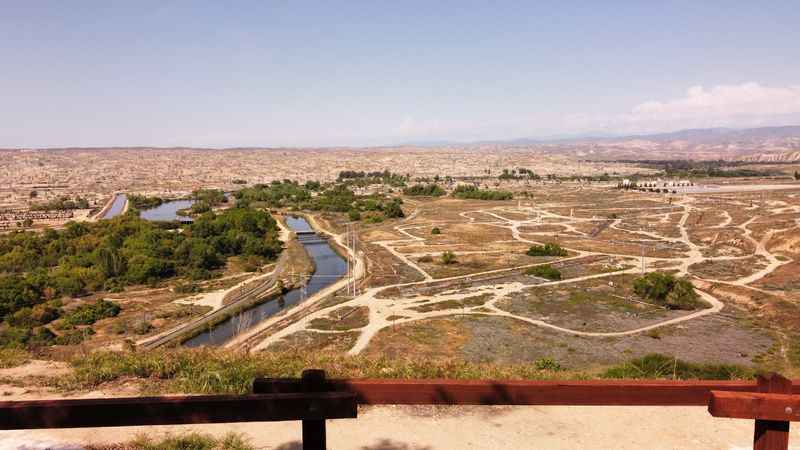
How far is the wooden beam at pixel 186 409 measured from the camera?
9.94 ft

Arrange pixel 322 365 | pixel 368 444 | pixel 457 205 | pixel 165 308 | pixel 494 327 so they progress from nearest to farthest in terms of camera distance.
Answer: pixel 368 444 → pixel 322 365 → pixel 494 327 → pixel 165 308 → pixel 457 205

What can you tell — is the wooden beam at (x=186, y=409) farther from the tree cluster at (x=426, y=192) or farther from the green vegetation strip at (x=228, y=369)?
the tree cluster at (x=426, y=192)

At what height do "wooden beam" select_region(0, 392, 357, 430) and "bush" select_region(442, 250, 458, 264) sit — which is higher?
"wooden beam" select_region(0, 392, 357, 430)

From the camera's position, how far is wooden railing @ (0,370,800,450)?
120 inches

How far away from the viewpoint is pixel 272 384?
10.6 feet

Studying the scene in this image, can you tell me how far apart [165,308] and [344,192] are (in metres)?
82.8

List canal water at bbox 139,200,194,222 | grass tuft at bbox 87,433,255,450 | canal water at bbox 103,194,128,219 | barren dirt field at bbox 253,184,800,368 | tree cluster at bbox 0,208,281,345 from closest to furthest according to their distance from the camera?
1. grass tuft at bbox 87,433,255,450
2. barren dirt field at bbox 253,184,800,368
3. tree cluster at bbox 0,208,281,345
4. canal water at bbox 139,200,194,222
5. canal water at bbox 103,194,128,219

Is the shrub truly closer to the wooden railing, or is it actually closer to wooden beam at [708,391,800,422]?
the wooden railing

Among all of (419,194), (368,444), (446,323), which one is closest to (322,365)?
(368,444)

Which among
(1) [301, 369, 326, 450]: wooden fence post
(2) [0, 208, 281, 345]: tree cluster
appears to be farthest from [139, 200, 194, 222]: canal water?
(1) [301, 369, 326, 450]: wooden fence post

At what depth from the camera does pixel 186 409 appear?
311cm

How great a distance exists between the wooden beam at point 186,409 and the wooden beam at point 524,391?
0.61ft

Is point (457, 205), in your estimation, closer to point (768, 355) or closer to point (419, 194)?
point (419, 194)

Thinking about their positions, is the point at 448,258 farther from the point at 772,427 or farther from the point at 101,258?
the point at 772,427
